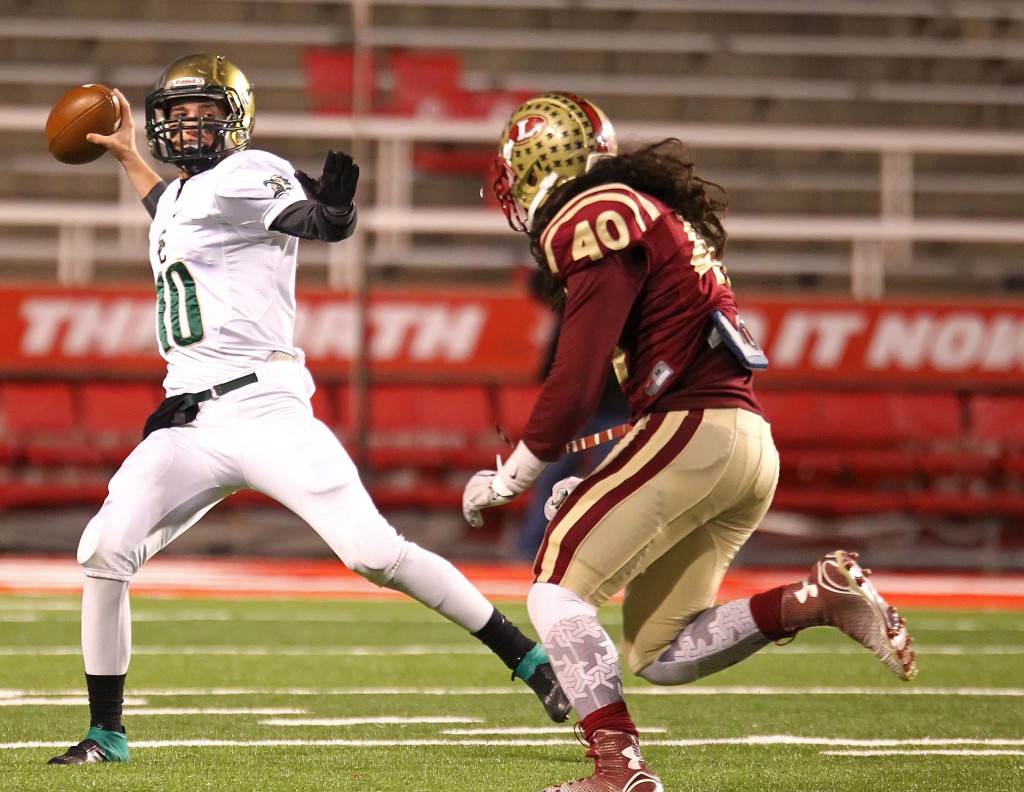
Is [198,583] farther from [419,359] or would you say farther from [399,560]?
[399,560]

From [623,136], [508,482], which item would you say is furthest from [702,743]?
[623,136]

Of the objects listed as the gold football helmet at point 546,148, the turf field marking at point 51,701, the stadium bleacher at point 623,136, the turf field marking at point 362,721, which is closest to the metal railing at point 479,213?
the stadium bleacher at point 623,136

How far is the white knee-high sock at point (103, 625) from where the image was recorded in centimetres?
384

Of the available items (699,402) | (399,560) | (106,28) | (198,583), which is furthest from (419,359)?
(699,402)

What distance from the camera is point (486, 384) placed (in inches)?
408

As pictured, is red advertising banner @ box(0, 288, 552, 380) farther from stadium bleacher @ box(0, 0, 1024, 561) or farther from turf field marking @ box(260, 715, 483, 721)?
turf field marking @ box(260, 715, 483, 721)

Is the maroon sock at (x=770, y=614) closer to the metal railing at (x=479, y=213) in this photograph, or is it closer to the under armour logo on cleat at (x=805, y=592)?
the under armour logo on cleat at (x=805, y=592)

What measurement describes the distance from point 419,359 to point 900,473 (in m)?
3.04

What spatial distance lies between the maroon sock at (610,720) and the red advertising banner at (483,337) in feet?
22.7

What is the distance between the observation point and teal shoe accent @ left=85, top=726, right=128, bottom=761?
3.81 m

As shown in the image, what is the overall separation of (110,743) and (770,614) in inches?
59.8

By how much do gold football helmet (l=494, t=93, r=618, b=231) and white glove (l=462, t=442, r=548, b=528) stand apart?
573 mm

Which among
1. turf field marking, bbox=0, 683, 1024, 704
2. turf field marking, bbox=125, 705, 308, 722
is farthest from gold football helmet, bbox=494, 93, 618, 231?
turf field marking, bbox=0, 683, 1024, 704

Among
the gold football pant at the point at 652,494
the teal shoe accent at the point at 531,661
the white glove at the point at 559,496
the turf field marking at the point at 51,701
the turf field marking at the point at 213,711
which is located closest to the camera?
the gold football pant at the point at 652,494
